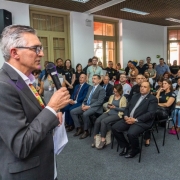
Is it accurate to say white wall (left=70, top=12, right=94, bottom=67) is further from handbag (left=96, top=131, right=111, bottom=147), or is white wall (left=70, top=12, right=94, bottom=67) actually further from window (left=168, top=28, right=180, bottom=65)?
window (left=168, top=28, right=180, bottom=65)

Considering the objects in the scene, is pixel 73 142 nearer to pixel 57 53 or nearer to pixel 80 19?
pixel 57 53

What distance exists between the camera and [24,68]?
2.84 feet

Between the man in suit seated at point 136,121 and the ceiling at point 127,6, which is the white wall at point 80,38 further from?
the man in suit seated at point 136,121

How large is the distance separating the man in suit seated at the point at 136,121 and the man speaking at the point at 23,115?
1.98 meters

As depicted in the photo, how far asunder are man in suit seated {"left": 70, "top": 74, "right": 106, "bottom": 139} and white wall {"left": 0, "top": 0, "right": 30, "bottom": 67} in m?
3.08

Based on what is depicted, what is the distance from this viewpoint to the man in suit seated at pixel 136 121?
2.72 meters

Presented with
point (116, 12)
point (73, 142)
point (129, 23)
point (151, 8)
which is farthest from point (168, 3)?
point (73, 142)

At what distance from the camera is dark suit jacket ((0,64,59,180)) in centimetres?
74

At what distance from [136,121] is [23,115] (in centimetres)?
225

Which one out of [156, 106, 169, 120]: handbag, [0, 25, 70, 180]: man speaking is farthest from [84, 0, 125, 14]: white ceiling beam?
[0, 25, 70, 180]: man speaking

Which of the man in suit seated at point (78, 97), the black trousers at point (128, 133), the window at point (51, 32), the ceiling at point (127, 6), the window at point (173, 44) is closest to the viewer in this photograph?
the black trousers at point (128, 133)

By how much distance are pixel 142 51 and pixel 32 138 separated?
8.57 m

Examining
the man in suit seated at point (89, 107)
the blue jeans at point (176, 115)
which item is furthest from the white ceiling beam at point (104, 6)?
the blue jeans at point (176, 115)

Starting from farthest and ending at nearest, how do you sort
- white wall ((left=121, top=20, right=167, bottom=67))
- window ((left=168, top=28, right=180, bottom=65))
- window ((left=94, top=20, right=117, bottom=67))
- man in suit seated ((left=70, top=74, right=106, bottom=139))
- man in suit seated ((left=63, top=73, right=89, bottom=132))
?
window ((left=168, top=28, right=180, bottom=65)) → white wall ((left=121, top=20, right=167, bottom=67)) → window ((left=94, top=20, right=117, bottom=67)) → man in suit seated ((left=63, top=73, right=89, bottom=132)) → man in suit seated ((left=70, top=74, right=106, bottom=139))
